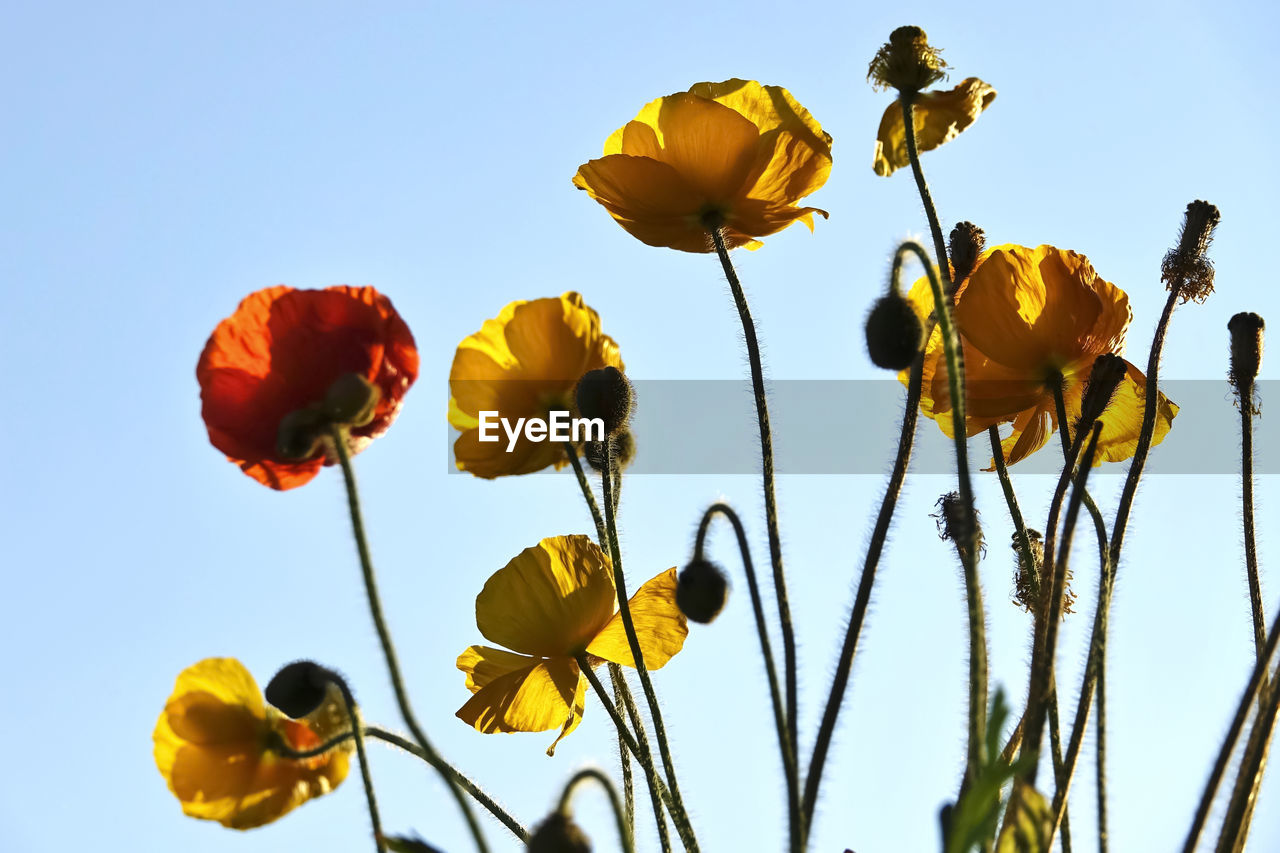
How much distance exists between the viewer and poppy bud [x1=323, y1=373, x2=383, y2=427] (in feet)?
2.55

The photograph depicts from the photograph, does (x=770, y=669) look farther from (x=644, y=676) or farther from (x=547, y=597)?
(x=547, y=597)

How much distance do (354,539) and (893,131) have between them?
22.8 inches

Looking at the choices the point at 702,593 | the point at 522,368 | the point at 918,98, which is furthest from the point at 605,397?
the point at 918,98

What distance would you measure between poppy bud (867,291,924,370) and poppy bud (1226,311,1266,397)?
321 mm

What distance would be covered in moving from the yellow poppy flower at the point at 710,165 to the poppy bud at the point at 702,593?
35 cm

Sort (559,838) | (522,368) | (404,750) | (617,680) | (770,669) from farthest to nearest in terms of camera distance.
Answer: (522,368), (617,680), (404,750), (770,669), (559,838)

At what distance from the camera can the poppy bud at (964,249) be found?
1.02 m

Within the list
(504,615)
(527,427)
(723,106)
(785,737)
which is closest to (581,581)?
(504,615)

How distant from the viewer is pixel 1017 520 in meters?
0.91

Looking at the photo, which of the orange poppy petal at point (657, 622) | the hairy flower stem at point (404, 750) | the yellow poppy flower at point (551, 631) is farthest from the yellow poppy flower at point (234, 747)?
the orange poppy petal at point (657, 622)

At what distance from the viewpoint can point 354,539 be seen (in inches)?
27.2

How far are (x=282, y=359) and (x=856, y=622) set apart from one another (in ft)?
1.33

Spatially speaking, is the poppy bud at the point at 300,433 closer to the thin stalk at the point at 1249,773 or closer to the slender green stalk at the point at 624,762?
the slender green stalk at the point at 624,762

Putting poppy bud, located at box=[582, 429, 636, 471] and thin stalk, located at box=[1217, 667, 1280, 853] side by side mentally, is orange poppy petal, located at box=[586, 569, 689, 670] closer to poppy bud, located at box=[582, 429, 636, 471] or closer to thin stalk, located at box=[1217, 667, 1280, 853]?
poppy bud, located at box=[582, 429, 636, 471]
